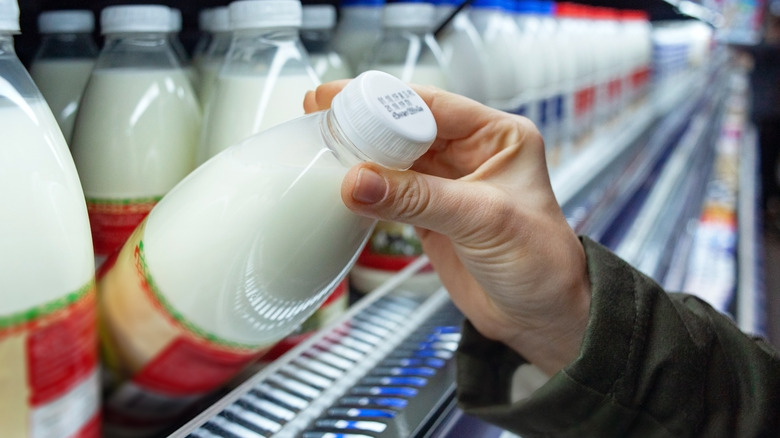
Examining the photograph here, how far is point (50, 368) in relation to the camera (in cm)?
46

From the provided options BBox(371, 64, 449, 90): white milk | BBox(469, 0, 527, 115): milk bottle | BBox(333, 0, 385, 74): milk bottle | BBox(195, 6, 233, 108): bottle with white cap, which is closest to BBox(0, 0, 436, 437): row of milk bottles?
BBox(195, 6, 233, 108): bottle with white cap

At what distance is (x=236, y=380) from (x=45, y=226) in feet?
1.18

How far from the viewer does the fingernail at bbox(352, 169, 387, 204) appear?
49cm

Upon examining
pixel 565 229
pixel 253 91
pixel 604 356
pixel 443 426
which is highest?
pixel 253 91

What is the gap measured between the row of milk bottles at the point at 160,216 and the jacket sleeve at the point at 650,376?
0.27 m

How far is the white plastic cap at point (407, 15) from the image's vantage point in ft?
3.12

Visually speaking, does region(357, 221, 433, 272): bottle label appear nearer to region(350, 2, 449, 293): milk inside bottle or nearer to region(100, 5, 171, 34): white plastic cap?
region(350, 2, 449, 293): milk inside bottle

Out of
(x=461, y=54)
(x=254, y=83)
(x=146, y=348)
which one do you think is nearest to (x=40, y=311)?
(x=146, y=348)

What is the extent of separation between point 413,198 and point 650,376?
347mm

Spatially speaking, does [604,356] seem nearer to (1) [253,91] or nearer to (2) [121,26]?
(1) [253,91]

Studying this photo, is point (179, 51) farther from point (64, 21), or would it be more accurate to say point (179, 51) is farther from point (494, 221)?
point (494, 221)

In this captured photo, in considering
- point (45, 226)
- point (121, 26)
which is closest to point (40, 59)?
point (121, 26)

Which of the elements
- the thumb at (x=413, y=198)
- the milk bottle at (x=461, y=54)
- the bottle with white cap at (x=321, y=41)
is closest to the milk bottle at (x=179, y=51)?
the bottle with white cap at (x=321, y=41)

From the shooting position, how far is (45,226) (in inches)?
18.1
